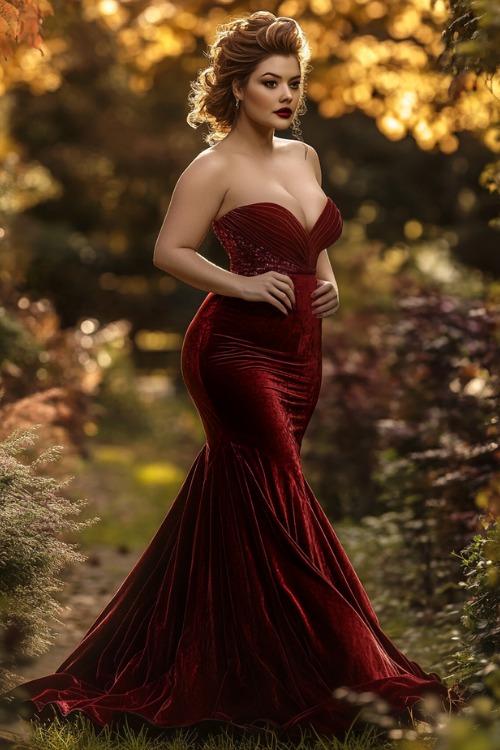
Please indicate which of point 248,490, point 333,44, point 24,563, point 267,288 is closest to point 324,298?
point 267,288

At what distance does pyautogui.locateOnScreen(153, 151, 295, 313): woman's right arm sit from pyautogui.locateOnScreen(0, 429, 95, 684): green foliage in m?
0.96

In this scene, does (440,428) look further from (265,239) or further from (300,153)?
(265,239)

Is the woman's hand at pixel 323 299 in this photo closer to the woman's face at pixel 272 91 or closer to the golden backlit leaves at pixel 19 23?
the woman's face at pixel 272 91

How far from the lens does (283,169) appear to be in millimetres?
4422

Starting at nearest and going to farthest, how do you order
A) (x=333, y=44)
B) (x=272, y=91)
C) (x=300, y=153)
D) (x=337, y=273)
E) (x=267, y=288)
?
(x=267, y=288) → (x=272, y=91) → (x=300, y=153) → (x=333, y=44) → (x=337, y=273)

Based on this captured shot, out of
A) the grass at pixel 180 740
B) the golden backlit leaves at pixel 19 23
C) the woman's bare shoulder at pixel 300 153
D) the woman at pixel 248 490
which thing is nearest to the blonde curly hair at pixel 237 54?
the woman at pixel 248 490

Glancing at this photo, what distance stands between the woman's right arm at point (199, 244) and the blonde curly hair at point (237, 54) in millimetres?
311

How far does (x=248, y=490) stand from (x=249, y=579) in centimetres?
33

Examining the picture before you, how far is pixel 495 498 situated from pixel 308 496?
1.47m

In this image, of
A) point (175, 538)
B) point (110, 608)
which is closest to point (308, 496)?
point (175, 538)

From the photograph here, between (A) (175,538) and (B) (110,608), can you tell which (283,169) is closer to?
(A) (175,538)

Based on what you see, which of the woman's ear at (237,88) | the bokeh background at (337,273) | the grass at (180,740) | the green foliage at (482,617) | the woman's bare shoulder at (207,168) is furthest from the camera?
the bokeh background at (337,273)

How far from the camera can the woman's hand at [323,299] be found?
14.3ft

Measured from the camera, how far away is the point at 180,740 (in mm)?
3938
